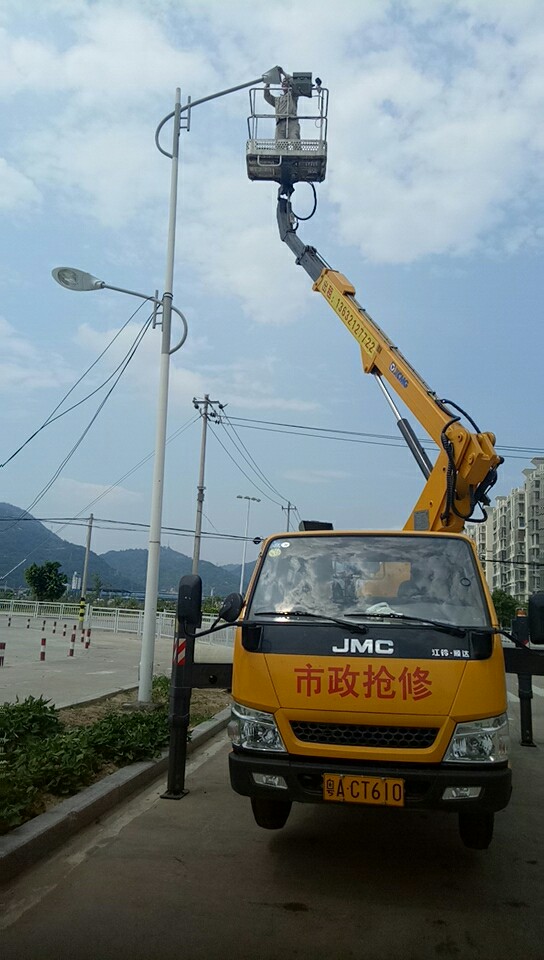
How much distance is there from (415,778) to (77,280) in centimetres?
812

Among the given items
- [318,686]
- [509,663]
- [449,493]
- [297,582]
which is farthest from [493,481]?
[318,686]

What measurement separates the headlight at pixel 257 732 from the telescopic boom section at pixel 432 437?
5.70 meters

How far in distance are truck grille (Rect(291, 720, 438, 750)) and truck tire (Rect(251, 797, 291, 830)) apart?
92 centimetres

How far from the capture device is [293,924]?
11.6 ft

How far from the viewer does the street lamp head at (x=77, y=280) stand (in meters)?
9.66

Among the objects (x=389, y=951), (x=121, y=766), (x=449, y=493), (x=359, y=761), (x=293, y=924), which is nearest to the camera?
(x=389, y=951)

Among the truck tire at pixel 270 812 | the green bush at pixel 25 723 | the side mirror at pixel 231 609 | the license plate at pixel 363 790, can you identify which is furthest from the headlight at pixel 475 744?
the green bush at pixel 25 723

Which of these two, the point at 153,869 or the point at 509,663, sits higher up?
the point at 509,663

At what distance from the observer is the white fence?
80.4ft

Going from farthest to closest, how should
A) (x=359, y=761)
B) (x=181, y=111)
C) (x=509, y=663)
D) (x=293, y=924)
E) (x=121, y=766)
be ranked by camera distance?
(x=181, y=111)
(x=121, y=766)
(x=509, y=663)
(x=359, y=761)
(x=293, y=924)

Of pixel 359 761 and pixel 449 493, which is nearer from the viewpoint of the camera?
pixel 359 761

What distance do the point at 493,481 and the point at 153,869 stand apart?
263 inches

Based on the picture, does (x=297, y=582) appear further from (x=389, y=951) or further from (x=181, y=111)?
(x=181, y=111)

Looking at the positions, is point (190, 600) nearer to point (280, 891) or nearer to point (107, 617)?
point (280, 891)
